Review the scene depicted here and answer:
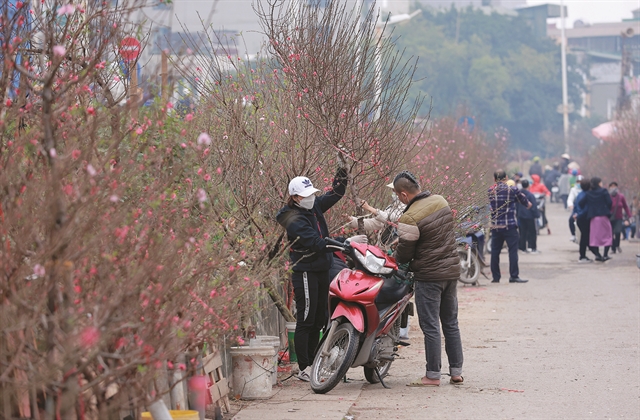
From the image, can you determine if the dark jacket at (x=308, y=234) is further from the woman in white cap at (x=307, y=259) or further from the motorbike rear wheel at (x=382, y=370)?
the motorbike rear wheel at (x=382, y=370)

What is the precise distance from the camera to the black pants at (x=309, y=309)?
9.34 metres

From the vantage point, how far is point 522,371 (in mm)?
10047

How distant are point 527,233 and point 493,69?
233ft

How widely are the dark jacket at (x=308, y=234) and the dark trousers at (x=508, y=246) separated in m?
10.0

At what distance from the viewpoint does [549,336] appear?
40.8ft

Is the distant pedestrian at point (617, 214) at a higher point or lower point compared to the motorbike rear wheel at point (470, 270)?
higher

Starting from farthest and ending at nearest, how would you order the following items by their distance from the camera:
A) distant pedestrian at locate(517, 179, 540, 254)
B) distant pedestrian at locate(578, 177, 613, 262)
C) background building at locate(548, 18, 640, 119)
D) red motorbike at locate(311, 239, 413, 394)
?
background building at locate(548, 18, 640, 119) < distant pedestrian at locate(517, 179, 540, 254) < distant pedestrian at locate(578, 177, 613, 262) < red motorbike at locate(311, 239, 413, 394)

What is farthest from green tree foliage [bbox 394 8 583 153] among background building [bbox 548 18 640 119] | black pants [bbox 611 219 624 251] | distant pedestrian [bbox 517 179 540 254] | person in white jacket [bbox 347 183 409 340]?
person in white jacket [bbox 347 183 409 340]

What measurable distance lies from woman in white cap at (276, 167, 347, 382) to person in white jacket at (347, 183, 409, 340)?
0.34m

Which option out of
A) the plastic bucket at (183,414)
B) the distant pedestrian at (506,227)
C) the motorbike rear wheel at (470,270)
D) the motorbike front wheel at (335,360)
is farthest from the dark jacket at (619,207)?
the plastic bucket at (183,414)

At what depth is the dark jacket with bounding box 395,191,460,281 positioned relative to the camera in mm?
9070

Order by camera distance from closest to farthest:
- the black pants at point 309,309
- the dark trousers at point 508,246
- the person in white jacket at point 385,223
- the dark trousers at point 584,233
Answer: the black pants at point 309,309 < the person in white jacket at point 385,223 < the dark trousers at point 508,246 < the dark trousers at point 584,233

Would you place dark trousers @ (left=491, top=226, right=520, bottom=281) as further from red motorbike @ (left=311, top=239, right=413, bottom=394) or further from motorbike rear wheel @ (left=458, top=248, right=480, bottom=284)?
red motorbike @ (left=311, top=239, right=413, bottom=394)

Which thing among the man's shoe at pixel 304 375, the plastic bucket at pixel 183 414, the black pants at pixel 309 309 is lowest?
the man's shoe at pixel 304 375
